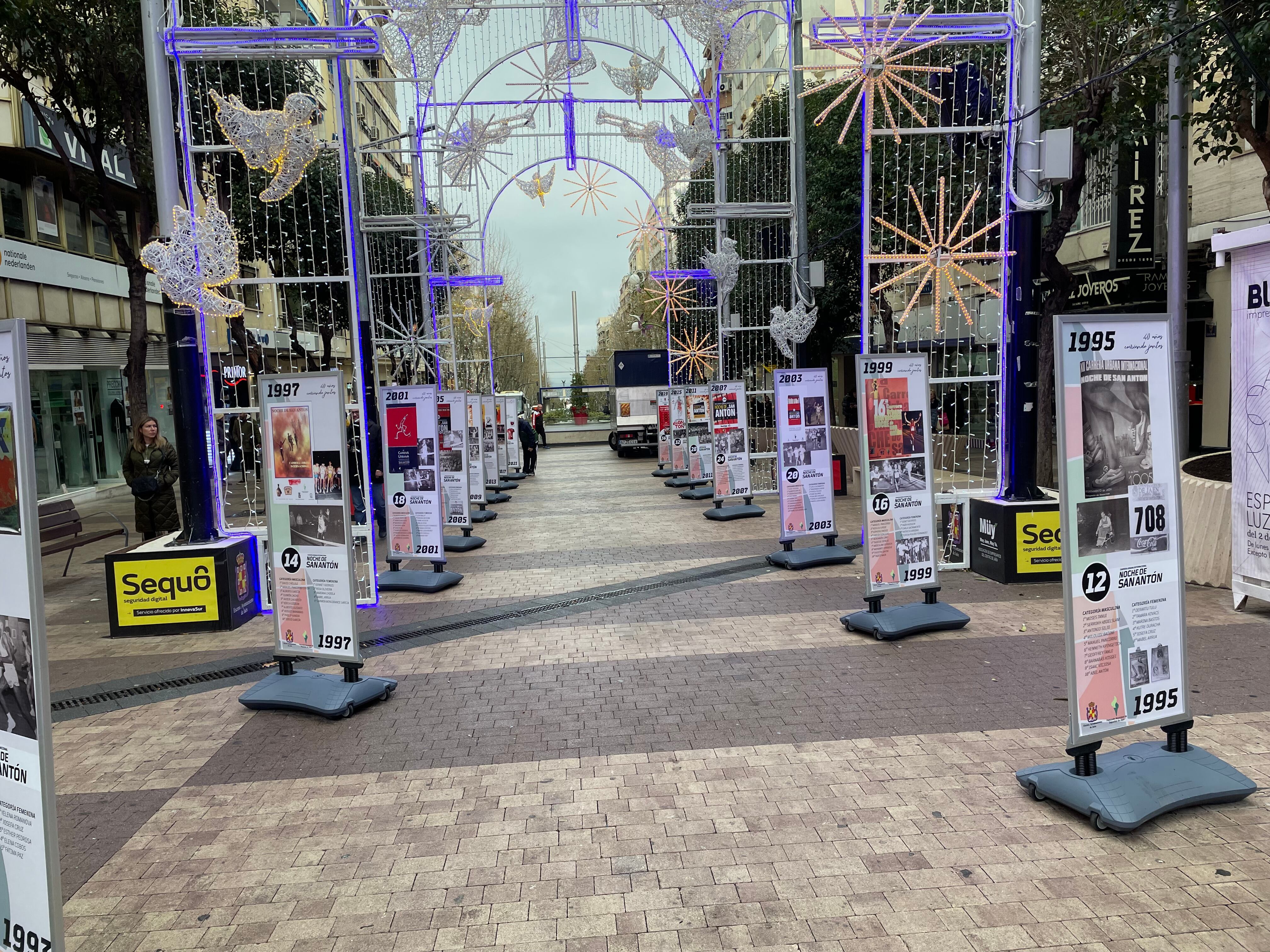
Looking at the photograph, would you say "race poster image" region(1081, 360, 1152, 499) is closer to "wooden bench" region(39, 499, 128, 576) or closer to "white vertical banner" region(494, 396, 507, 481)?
"wooden bench" region(39, 499, 128, 576)

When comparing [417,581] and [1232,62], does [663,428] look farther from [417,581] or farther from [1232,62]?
[1232,62]

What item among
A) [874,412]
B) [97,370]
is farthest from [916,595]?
[97,370]

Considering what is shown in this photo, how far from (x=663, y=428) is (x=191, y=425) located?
1673 centimetres

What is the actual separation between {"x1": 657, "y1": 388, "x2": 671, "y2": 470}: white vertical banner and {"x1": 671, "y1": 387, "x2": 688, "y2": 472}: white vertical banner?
23.3 inches

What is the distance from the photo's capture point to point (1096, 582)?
4.41 m

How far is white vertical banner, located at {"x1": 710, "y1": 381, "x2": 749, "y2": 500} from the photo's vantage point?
15750 mm

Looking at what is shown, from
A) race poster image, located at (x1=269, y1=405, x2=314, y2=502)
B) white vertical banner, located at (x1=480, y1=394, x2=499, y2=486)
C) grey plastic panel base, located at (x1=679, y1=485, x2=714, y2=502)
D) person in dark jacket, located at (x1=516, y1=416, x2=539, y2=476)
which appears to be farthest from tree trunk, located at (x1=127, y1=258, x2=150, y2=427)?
person in dark jacket, located at (x1=516, y1=416, x2=539, y2=476)

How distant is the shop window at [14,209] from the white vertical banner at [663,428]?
47.6ft

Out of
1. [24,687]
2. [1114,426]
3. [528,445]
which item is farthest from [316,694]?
[528,445]

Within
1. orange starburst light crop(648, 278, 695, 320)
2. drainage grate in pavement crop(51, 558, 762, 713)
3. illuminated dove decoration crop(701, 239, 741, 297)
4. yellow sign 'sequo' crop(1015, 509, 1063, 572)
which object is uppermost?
orange starburst light crop(648, 278, 695, 320)

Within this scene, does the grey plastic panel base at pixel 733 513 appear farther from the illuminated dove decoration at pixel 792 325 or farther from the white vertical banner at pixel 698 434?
the white vertical banner at pixel 698 434

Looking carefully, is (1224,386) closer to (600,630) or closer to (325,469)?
(600,630)

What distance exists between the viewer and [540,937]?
362 centimetres

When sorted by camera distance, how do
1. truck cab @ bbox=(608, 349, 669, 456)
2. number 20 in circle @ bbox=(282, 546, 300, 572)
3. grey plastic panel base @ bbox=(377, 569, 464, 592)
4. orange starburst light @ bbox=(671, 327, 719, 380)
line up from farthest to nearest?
truck cab @ bbox=(608, 349, 669, 456), orange starburst light @ bbox=(671, 327, 719, 380), grey plastic panel base @ bbox=(377, 569, 464, 592), number 20 in circle @ bbox=(282, 546, 300, 572)
